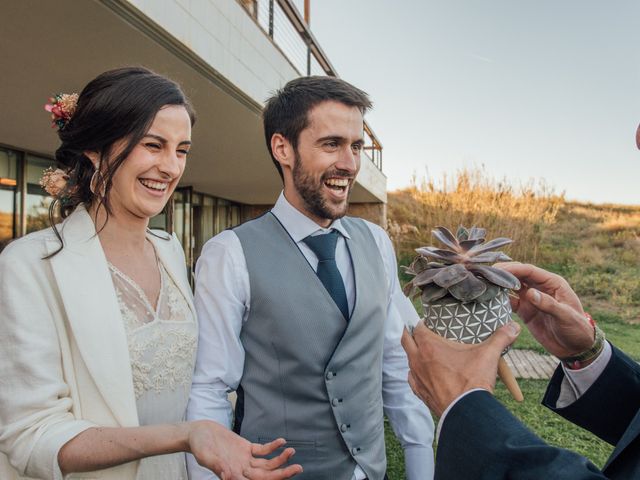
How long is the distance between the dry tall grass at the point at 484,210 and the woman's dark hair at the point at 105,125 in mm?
7081

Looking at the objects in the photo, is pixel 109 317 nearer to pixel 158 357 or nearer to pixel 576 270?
pixel 158 357

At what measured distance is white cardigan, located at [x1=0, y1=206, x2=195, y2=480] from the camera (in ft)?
3.57

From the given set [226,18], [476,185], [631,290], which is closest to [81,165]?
[226,18]

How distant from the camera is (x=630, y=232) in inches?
879

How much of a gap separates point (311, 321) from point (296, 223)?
0.37m

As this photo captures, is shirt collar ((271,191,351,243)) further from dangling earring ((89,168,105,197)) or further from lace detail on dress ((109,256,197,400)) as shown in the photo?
dangling earring ((89,168,105,197))

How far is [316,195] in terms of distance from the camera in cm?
173

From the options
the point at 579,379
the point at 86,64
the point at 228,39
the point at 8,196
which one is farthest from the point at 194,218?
the point at 579,379

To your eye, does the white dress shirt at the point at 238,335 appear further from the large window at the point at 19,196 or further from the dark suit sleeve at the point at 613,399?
the large window at the point at 19,196

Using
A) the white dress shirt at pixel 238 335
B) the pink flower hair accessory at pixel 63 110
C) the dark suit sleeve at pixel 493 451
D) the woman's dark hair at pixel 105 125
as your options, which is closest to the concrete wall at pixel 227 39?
the pink flower hair accessory at pixel 63 110

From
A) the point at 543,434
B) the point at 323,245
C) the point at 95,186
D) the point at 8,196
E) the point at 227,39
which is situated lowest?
the point at 543,434

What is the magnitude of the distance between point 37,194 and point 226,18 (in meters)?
4.38

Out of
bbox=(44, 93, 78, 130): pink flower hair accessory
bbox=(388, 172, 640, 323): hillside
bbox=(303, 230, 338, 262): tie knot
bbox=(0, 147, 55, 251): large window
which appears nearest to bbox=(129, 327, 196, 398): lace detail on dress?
bbox=(303, 230, 338, 262): tie knot

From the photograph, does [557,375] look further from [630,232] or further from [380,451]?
[630,232]
